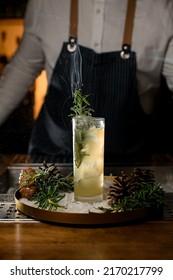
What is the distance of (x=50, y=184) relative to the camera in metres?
1.26

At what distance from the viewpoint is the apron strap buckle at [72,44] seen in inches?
77.5

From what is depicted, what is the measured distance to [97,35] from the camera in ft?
6.75

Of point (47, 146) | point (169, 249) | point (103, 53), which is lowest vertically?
point (47, 146)

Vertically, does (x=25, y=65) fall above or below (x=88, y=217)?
above

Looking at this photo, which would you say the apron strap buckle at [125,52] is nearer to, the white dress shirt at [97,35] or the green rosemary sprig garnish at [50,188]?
the white dress shirt at [97,35]

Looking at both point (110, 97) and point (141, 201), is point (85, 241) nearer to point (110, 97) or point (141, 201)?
point (141, 201)

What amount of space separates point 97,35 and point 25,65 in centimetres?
34

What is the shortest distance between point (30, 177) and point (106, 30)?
40.8 inches

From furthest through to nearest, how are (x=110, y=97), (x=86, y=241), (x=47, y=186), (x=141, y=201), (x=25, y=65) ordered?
1. (x=25, y=65)
2. (x=110, y=97)
3. (x=47, y=186)
4. (x=141, y=201)
5. (x=86, y=241)

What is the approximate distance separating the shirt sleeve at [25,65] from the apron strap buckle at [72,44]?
0.53 feet

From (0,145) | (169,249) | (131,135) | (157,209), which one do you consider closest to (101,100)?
(131,135)

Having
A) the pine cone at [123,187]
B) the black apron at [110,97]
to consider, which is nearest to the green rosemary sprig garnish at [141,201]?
the pine cone at [123,187]

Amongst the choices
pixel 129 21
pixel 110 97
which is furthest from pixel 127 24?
pixel 110 97
